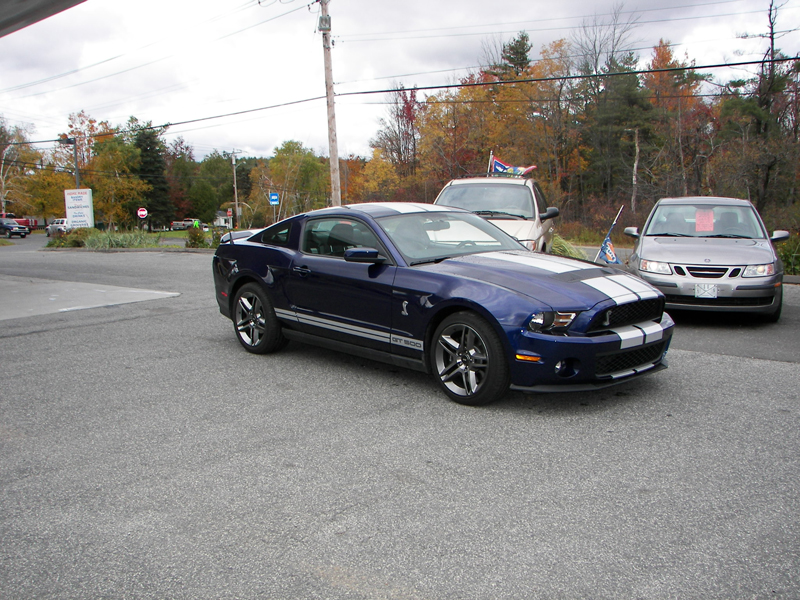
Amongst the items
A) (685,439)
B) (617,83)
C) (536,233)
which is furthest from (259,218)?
(685,439)

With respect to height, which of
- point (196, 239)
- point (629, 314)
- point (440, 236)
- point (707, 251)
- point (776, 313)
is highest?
point (196, 239)

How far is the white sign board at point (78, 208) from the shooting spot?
1340 inches

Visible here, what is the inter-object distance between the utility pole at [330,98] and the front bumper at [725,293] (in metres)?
15.9

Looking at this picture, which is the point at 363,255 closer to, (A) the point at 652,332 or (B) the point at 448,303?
(B) the point at 448,303

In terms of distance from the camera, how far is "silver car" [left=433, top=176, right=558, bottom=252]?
32.8 ft

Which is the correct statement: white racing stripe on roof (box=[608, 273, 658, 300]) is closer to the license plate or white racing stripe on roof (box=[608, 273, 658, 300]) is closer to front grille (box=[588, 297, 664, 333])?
front grille (box=[588, 297, 664, 333])

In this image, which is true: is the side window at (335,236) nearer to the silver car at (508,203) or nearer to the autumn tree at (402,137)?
the silver car at (508,203)

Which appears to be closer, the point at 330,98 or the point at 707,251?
the point at 707,251

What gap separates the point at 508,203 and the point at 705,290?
4.02 metres

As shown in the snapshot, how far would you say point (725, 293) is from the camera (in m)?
7.37

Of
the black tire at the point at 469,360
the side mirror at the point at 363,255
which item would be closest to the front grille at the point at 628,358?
the black tire at the point at 469,360

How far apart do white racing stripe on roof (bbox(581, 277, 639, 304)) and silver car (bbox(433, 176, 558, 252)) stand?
4.95 metres

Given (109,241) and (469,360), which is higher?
(109,241)

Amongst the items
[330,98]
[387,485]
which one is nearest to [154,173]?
[330,98]
